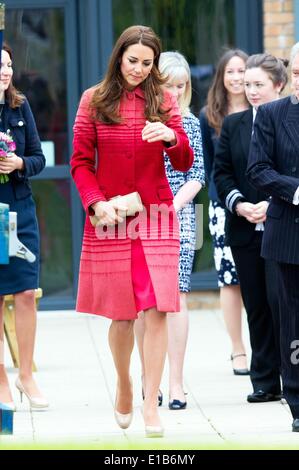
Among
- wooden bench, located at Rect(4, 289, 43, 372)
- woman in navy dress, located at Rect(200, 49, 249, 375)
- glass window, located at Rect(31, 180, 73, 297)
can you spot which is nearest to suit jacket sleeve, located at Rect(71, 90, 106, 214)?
woman in navy dress, located at Rect(200, 49, 249, 375)

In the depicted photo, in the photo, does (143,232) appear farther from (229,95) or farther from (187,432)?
(229,95)

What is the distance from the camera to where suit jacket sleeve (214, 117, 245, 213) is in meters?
7.81

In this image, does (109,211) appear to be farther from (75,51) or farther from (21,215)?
(75,51)

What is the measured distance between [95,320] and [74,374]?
2.45m

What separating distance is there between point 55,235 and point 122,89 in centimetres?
529

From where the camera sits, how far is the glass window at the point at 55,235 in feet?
38.7

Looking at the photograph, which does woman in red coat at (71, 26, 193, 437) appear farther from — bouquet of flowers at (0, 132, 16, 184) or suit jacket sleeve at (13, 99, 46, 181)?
suit jacket sleeve at (13, 99, 46, 181)

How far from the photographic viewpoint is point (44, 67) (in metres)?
11.6

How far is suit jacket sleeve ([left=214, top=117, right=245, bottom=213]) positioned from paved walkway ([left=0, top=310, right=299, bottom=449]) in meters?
1.14

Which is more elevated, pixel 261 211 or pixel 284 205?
pixel 284 205

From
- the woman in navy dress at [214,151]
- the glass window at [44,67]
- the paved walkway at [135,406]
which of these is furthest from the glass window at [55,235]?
the woman in navy dress at [214,151]

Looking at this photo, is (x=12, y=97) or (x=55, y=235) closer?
(x=12, y=97)

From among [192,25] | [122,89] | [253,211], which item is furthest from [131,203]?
[192,25]

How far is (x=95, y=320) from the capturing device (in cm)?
1141
